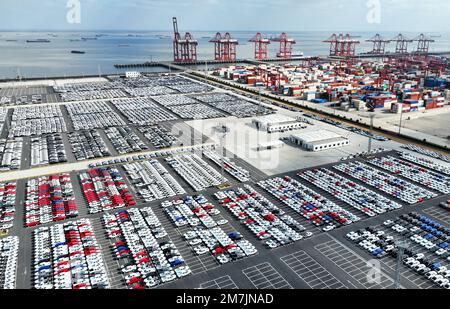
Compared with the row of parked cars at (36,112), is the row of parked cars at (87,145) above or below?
below

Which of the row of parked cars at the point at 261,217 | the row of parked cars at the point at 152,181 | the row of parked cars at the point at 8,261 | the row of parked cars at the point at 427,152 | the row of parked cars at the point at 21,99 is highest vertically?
the row of parked cars at the point at 21,99

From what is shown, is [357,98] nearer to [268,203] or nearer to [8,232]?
[268,203]

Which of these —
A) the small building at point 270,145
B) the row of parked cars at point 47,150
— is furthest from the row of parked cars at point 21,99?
the small building at point 270,145

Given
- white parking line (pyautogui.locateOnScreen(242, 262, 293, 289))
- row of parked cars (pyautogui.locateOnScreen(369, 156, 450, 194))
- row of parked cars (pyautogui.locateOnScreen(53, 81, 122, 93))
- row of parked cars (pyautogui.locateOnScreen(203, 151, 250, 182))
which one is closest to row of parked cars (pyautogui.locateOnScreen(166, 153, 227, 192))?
row of parked cars (pyautogui.locateOnScreen(203, 151, 250, 182))

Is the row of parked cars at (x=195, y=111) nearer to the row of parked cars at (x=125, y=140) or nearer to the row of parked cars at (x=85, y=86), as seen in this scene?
the row of parked cars at (x=125, y=140)

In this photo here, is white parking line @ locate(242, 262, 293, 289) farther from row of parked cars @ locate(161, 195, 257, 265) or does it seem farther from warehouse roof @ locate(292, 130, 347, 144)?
warehouse roof @ locate(292, 130, 347, 144)

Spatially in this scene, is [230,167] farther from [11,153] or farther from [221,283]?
[11,153]

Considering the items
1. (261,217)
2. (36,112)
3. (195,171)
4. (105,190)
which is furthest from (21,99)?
(261,217)
